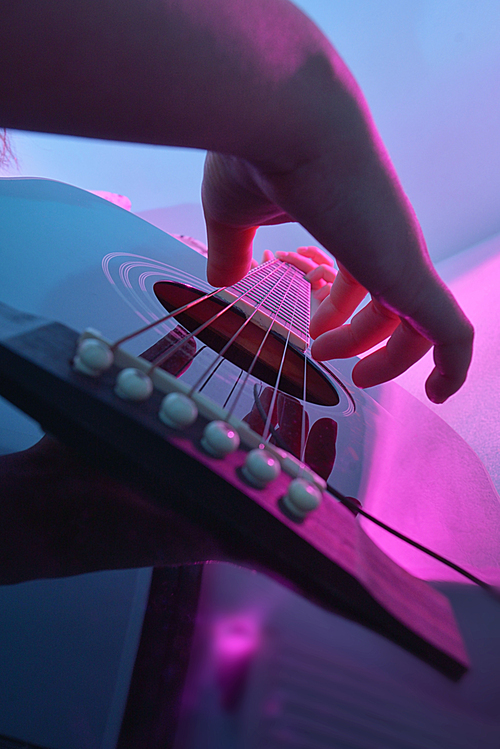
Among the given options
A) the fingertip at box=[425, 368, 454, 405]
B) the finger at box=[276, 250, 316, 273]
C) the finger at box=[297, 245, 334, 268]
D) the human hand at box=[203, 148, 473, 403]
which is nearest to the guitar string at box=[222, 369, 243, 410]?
the human hand at box=[203, 148, 473, 403]

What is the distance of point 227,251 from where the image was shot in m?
0.65

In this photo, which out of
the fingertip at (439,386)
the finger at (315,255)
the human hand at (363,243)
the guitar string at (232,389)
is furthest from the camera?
the finger at (315,255)

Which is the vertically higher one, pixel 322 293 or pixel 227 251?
pixel 227 251

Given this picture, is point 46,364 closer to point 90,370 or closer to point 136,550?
point 90,370

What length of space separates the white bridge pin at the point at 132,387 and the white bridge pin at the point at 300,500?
11 cm

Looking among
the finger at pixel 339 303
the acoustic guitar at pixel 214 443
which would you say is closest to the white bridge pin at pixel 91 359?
the acoustic guitar at pixel 214 443

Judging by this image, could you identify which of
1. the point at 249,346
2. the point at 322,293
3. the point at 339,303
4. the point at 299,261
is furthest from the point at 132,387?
the point at 299,261

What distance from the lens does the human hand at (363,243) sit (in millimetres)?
351

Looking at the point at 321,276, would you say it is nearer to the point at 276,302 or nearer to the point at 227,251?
the point at 276,302

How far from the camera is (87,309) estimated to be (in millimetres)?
495

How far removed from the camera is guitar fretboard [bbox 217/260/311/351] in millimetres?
807

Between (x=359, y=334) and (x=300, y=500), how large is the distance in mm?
529

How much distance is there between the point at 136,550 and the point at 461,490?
0.45 meters

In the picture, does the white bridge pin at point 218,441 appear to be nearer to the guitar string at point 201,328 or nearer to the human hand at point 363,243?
the guitar string at point 201,328
